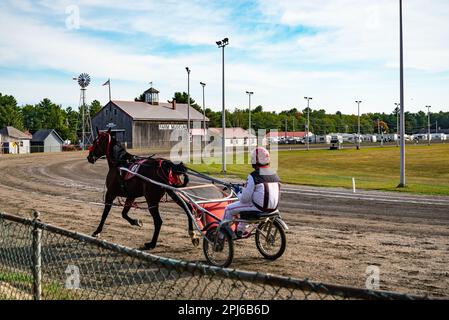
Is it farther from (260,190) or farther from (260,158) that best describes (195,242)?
(260,158)

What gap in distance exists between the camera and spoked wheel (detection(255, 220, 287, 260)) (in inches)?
322

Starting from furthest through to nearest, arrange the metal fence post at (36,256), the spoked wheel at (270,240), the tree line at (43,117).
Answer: the tree line at (43,117), the spoked wheel at (270,240), the metal fence post at (36,256)

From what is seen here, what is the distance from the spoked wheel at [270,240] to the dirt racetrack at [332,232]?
0.56ft

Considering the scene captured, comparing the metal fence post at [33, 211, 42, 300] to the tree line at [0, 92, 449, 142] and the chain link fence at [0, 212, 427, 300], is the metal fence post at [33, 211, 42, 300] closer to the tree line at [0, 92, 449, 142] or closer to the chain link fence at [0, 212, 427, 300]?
the chain link fence at [0, 212, 427, 300]

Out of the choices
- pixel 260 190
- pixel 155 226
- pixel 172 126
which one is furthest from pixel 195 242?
pixel 172 126

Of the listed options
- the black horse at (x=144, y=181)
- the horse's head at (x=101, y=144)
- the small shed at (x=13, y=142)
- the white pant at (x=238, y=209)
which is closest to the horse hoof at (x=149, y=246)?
the black horse at (x=144, y=181)

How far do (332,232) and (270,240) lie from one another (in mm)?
3183

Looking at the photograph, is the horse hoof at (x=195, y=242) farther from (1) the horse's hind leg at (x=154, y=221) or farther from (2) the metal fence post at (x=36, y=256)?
(2) the metal fence post at (x=36, y=256)

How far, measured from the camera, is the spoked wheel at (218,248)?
7676mm
